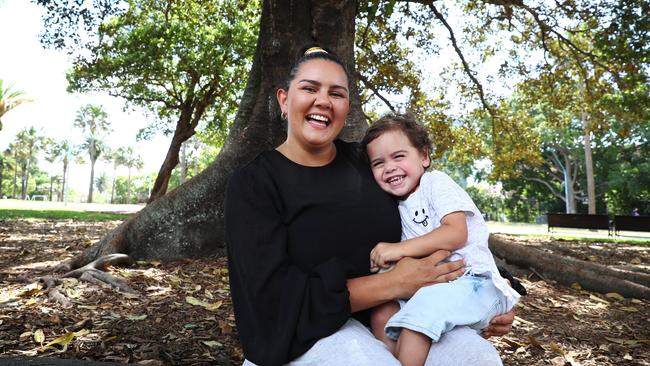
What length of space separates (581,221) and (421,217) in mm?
16750

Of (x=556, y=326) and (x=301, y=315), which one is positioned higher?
→ (x=301, y=315)

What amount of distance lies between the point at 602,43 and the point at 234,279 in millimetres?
9003

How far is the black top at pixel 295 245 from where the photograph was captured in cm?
172

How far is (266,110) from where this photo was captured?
5891 mm

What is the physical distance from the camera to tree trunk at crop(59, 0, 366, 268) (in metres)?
5.62

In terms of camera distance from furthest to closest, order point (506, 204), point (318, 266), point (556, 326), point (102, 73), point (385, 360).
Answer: point (506, 204) < point (102, 73) < point (556, 326) < point (318, 266) < point (385, 360)

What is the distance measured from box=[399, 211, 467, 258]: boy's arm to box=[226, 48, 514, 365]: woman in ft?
0.15

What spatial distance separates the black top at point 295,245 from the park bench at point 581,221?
16.4m

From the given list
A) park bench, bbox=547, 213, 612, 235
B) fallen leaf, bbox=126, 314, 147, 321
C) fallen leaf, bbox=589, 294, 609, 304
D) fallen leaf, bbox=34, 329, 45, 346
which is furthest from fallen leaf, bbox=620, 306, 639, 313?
park bench, bbox=547, 213, 612, 235

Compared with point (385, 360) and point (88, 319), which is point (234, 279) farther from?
point (88, 319)

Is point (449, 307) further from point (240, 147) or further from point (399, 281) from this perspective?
point (240, 147)

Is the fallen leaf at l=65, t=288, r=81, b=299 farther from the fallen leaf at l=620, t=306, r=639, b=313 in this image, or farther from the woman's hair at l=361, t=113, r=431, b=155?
the fallen leaf at l=620, t=306, r=639, b=313

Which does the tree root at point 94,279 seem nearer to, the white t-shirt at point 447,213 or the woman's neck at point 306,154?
the woman's neck at point 306,154

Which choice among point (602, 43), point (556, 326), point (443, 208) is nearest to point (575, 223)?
point (602, 43)
